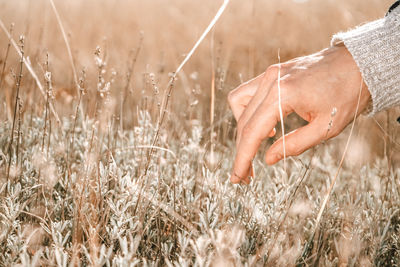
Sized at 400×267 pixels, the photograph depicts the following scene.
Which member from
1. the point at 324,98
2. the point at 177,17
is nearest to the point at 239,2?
the point at 177,17

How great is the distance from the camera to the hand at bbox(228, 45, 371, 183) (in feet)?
4.59

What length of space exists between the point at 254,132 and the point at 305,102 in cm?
20

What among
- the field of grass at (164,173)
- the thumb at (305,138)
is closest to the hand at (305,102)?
the thumb at (305,138)

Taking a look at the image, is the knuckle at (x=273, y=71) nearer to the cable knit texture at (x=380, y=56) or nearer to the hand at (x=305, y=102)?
the hand at (x=305, y=102)

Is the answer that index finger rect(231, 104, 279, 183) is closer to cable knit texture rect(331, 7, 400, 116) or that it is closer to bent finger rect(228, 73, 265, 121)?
bent finger rect(228, 73, 265, 121)

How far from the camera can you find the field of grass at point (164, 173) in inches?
58.6

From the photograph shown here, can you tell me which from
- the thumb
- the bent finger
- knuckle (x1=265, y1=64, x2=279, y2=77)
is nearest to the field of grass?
the thumb

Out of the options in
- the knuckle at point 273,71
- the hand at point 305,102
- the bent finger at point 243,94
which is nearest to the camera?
the hand at point 305,102

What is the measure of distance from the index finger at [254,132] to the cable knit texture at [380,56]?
36 cm

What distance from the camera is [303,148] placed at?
57.0 inches

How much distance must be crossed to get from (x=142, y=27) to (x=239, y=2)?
2.61m

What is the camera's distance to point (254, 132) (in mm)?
1452

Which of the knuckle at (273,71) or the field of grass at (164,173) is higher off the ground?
the knuckle at (273,71)

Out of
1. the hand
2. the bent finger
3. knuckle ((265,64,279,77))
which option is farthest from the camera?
the bent finger
